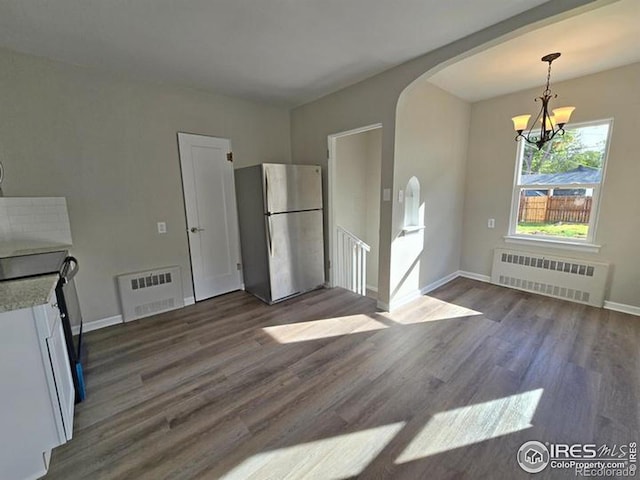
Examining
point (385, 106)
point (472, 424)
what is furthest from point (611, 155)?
point (472, 424)

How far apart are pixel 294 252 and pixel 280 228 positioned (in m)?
0.39

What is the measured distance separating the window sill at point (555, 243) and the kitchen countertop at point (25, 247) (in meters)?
5.20

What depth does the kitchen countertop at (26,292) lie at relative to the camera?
1.24 metres

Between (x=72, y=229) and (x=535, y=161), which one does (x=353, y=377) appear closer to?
(x=72, y=229)

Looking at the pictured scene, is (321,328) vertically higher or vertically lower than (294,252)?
lower

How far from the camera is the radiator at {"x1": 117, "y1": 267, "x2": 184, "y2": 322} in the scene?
2908 mm

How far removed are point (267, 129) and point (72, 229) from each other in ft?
8.22

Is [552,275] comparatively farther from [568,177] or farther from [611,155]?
[611,155]

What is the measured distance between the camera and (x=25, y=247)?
2.35 meters

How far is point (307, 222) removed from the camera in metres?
3.54

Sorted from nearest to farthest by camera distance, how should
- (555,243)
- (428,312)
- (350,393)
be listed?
(350,393) < (428,312) < (555,243)

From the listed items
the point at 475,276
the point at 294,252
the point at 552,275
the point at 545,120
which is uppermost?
the point at 545,120

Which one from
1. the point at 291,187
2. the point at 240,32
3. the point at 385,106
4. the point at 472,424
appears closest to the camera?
the point at 472,424

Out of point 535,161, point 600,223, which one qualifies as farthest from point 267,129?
point 600,223
